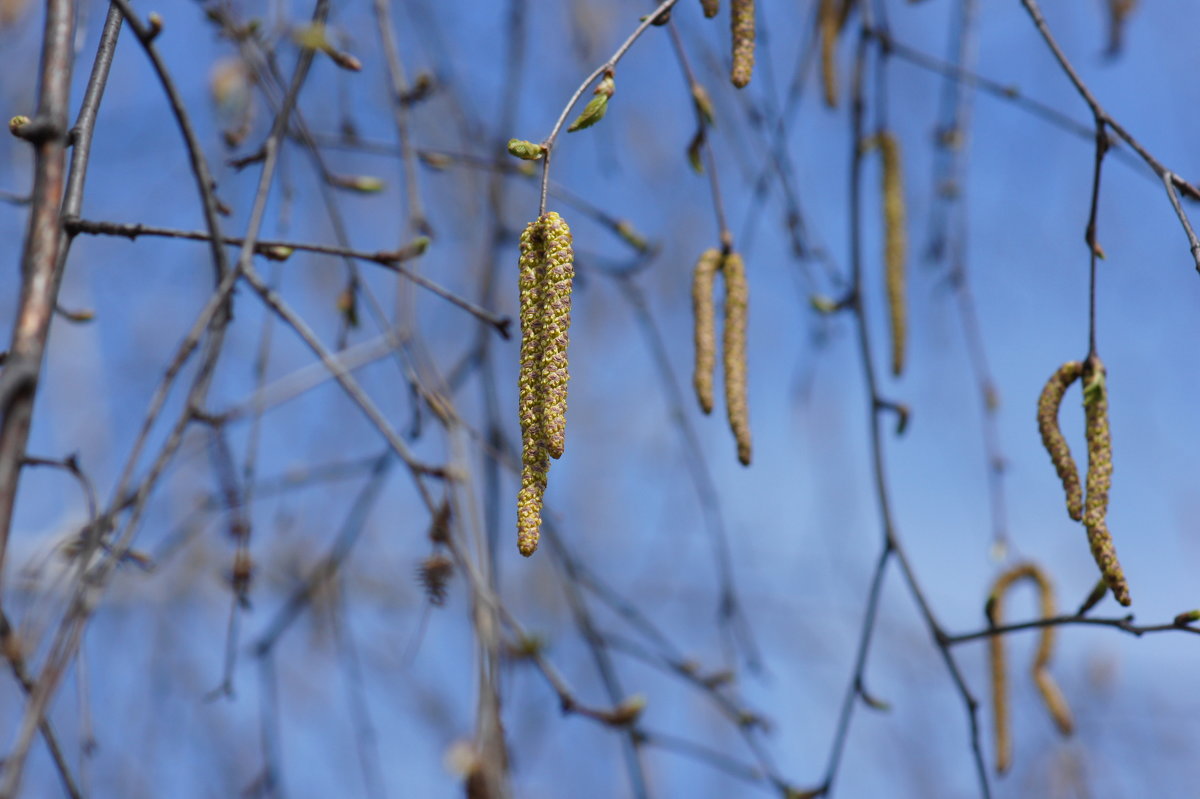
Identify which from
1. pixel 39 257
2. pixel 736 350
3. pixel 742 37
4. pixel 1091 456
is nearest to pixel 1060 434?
pixel 1091 456

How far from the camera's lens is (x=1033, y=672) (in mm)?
1995

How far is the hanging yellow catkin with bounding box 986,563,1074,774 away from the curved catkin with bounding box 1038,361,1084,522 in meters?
0.59

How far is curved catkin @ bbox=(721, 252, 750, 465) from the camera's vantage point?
1450 millimetres

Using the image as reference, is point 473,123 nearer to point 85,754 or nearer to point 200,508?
point 200,508

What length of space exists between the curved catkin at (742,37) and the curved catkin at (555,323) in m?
0.46

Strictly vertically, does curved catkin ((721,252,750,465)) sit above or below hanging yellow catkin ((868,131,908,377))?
below

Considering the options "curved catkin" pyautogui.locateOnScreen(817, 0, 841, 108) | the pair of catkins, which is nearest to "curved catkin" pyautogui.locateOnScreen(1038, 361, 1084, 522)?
the pair of catkins

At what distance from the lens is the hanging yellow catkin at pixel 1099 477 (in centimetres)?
115

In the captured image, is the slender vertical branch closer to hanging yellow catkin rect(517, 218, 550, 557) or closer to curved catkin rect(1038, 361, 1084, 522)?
hanging yellow catkin rect(517, 218, 550, 557)

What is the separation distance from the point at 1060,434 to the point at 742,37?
24.2 inches

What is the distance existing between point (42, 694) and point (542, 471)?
427mm

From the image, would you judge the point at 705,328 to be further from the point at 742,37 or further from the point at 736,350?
the point at 742,37

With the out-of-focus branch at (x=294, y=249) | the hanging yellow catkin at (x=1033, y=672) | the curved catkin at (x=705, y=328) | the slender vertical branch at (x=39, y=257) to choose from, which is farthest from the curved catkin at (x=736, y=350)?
the slender vertical branch at (x=39, y=257)

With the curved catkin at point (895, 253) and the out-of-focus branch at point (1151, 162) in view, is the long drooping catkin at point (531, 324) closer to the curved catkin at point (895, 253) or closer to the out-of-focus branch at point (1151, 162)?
the out-of-focus branch at point (1151, 162)
